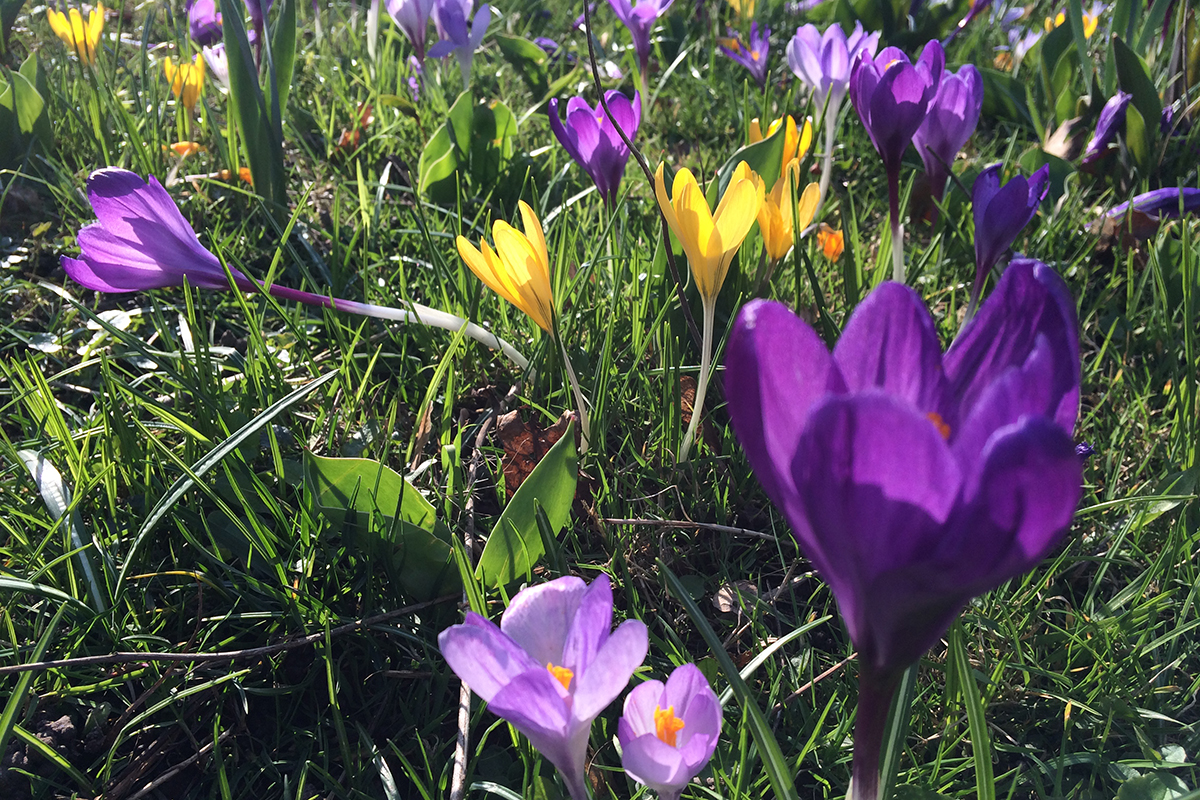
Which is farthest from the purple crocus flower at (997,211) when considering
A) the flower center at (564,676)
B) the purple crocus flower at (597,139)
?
the flower center at (564,676)

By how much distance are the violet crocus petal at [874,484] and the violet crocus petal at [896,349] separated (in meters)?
0.10

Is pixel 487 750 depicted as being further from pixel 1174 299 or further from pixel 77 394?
pixel 1174 299

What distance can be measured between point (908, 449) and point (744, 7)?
3.03m

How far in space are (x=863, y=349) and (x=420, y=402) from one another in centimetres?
98

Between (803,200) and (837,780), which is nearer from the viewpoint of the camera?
(837,780)

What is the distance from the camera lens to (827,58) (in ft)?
5.58

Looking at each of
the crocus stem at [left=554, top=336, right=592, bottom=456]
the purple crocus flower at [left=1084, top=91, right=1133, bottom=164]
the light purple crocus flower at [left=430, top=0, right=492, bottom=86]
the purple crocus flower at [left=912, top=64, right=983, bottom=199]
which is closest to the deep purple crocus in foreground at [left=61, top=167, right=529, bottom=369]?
the crocus stem at [left=554, top=336, right=592, bottom=456]

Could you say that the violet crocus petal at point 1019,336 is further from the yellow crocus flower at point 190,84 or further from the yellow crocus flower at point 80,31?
the yellow crocus flower at point 80,31

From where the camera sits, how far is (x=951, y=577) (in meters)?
0.47

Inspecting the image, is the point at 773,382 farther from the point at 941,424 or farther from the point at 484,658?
the point at 484,658

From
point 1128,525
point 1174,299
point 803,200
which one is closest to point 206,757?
point 803,200

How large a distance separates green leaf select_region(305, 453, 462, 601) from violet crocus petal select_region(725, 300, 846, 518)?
1.86 ft

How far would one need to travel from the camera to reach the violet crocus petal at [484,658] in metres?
0.56

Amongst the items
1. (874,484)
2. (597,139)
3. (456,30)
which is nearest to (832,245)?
(597,139)
